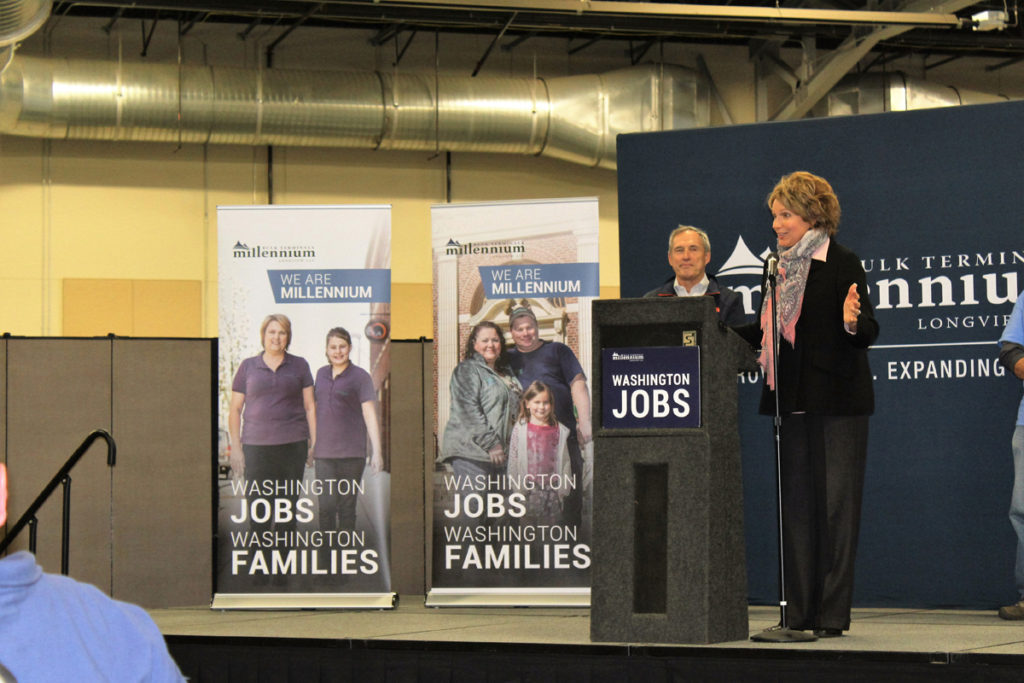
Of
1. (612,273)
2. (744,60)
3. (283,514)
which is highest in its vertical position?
(744,60)

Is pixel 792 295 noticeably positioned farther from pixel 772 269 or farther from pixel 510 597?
pixel 510 597

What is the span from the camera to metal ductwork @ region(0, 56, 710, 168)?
8539 millimetres

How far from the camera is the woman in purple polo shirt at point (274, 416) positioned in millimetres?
5070

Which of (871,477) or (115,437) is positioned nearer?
(871,477)

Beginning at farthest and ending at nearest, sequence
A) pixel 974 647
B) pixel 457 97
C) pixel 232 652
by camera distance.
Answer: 1. pixel 457 97
2. pixel 232 652
3. pixel 974 647

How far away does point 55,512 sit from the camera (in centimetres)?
575

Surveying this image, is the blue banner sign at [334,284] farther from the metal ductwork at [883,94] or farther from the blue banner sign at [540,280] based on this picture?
the metal ductwork at [883,94]

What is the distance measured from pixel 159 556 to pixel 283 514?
3.55 ft

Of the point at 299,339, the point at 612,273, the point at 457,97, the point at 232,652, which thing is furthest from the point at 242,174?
the point at 232,652

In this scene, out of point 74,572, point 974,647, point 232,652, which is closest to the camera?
point 974,647

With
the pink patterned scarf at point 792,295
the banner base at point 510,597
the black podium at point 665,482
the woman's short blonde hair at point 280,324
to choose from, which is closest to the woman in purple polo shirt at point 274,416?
the woman's short blonde hair at point 280,324

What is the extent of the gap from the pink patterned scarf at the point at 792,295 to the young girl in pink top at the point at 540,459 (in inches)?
51.6

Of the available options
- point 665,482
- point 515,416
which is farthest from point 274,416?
point 665,482

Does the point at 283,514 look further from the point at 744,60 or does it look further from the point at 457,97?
the point at 744,60
